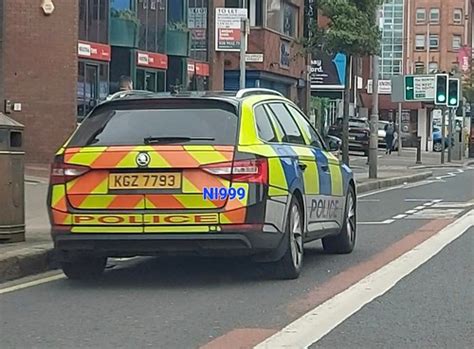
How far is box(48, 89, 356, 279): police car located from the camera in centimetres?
872

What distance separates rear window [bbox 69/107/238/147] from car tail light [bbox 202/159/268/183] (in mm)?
240

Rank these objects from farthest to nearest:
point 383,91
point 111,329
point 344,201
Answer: point 383,91 < point 344,201 < point 111,329

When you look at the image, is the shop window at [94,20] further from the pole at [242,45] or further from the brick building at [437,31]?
the brick building at [437,31]

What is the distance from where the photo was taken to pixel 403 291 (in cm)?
880

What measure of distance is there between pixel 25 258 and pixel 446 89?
1151 inches

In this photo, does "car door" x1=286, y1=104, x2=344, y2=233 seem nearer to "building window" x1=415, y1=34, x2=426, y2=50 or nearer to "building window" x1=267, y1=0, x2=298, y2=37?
"building window" x1=267, y1=0, x2=298, y2=37

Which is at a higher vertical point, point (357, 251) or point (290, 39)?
point (290, 39)

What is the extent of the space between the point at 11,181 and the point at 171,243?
269 centimetres

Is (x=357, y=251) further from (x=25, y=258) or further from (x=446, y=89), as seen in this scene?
(x=446, y=89)

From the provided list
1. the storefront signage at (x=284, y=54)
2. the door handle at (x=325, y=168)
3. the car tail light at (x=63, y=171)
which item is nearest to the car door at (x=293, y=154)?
the door handle at (x=325, y=168)

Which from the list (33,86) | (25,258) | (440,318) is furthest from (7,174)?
(33,86)

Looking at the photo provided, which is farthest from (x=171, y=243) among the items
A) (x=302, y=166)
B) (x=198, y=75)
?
(x=198, y=75)

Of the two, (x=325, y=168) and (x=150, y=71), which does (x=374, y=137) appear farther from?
(x=325, y=168)

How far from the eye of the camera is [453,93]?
37.5 m
